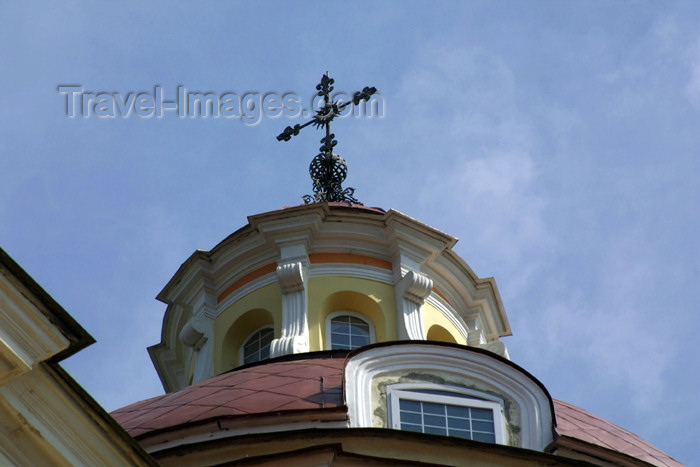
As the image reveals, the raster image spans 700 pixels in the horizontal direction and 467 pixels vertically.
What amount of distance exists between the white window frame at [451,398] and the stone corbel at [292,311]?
109 inches

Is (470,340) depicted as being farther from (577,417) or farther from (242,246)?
(577,417)

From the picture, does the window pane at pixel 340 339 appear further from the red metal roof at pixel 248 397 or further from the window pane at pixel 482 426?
the window pane at pixel 482 426

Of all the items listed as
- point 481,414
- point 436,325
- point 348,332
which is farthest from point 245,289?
point 481,414

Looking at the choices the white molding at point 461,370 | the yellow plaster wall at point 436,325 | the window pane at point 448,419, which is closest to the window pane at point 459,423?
the window pane at point 448,419

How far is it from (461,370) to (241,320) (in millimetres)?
4696

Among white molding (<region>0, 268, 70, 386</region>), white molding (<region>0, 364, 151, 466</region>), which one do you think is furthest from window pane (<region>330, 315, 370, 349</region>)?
white molding (<region>0, 268, 70, 386</region>)

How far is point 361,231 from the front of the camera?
58.4 ft

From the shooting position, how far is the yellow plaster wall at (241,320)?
1770 cm

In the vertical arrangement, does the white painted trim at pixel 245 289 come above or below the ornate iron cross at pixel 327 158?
below

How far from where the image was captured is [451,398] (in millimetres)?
13766

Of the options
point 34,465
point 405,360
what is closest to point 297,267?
point 405,360

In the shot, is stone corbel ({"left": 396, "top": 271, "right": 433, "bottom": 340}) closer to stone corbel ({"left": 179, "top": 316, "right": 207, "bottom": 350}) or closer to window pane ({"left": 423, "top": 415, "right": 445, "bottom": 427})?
stone corbel ({"left": 179, "top": 316, "right": 207, "bottom": 350})

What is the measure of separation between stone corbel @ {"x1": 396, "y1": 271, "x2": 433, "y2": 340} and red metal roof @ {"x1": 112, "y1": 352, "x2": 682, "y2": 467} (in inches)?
99.5

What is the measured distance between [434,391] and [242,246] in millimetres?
4894
